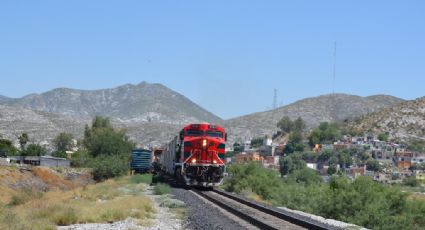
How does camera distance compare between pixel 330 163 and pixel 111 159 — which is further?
pixel 330 163

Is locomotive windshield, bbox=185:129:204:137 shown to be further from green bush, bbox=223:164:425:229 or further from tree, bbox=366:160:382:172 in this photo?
tree, bbox=366:160:382:172

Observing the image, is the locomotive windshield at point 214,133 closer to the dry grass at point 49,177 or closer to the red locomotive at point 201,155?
the red locomotive at point 201,155

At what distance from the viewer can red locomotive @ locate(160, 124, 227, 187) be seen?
4025cm

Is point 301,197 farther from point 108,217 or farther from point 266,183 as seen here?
point 108,217

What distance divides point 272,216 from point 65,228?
8.73 metres

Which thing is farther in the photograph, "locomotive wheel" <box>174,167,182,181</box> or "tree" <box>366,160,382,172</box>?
"tree" <box>366,160,382,172</box>

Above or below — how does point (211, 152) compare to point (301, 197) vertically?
above

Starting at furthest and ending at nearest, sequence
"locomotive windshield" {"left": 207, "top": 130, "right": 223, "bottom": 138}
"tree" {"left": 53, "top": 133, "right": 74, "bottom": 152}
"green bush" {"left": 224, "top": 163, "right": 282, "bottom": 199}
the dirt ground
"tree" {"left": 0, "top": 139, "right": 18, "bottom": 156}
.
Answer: "tree" {"left": 53, "top": 133, "right": 74, "bottom": 152}, "tree" {"left": 0, "top": 139, "right": 18, "bottom": 156}, the dirt ground, "green bush" {"left": 224, "top": 163, "right": 282, "bottom": 199}, "locomotive windshield" {"left": 207, "top": 130, "right": 223, "bottom": 138}

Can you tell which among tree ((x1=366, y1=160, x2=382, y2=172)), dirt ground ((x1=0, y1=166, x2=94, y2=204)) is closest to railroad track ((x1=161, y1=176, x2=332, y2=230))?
dirt ground ((x1=0, y1=166, x2=94, y2=204))

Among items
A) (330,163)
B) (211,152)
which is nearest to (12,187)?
(211,152)

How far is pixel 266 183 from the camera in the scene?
4781cm

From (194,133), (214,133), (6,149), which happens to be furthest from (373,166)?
(194,133)

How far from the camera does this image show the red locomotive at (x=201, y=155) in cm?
4025

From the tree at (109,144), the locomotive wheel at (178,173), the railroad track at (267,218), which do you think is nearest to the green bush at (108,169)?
the tree at (109,144)
